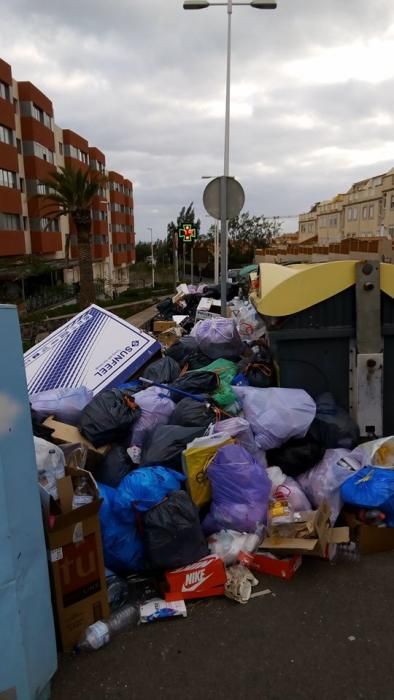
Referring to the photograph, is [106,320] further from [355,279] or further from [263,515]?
[263,515]

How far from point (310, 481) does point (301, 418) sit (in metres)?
0.38

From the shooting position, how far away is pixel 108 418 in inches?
131

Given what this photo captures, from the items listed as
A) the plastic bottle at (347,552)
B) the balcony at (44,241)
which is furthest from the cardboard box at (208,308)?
the balcony at (44,241)

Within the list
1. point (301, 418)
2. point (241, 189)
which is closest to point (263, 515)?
point (301, 418)

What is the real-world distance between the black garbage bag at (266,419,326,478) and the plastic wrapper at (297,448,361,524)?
0.05m

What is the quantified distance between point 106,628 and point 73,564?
330 mm

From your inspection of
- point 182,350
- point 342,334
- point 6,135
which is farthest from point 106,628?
point 6,135

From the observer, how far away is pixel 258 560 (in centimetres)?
276

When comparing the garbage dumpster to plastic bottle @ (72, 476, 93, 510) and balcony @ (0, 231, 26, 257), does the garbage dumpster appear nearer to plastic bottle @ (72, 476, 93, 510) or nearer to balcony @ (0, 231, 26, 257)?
plastic bottle @ (72, 476, 93, 510)

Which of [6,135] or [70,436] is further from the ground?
[6,135]

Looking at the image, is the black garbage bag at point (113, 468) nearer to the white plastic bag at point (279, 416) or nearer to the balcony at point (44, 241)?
the white plastic bag at point (279, 416)

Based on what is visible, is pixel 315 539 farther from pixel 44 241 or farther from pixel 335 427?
pixel 44 241

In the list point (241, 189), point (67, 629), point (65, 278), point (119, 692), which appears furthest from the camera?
point (65, 278)

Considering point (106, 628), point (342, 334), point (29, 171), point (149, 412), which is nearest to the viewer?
point (106, 628)
